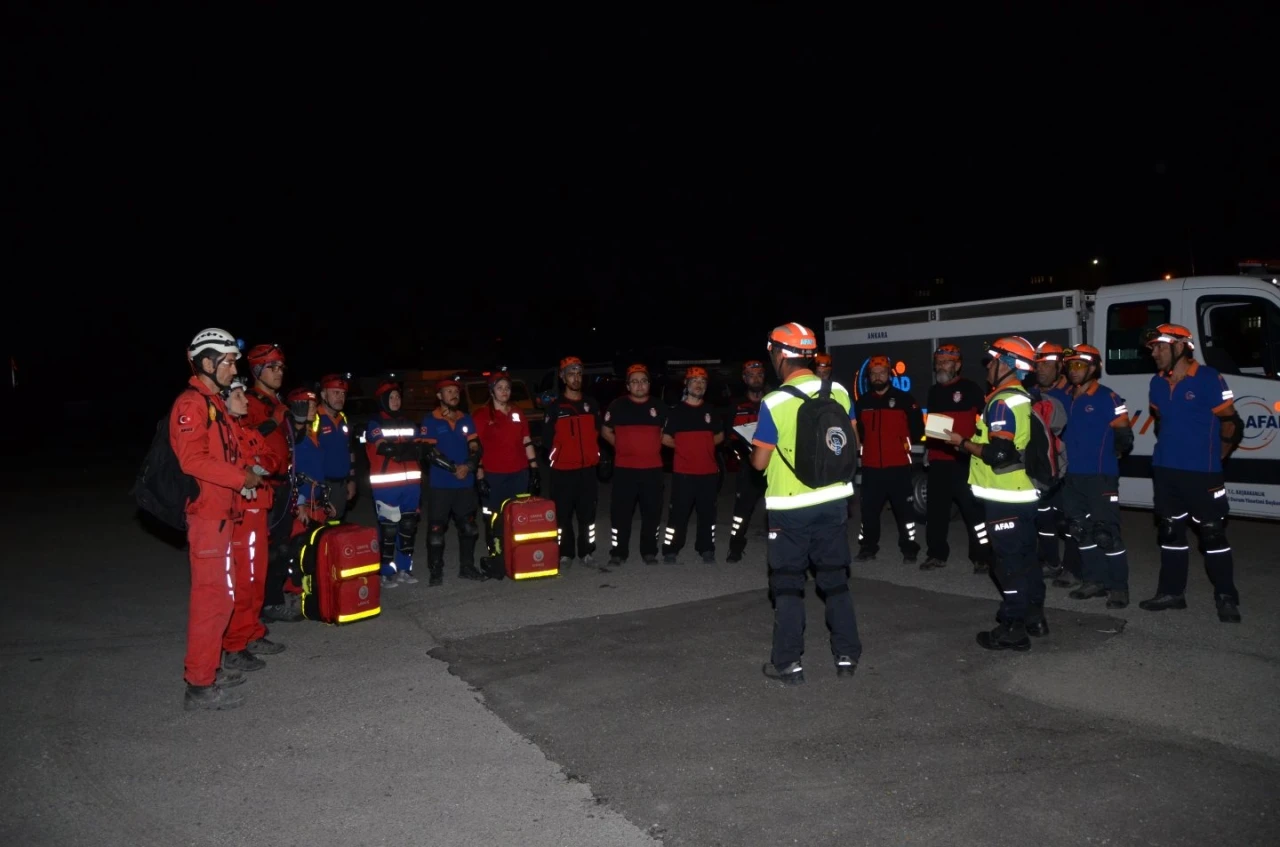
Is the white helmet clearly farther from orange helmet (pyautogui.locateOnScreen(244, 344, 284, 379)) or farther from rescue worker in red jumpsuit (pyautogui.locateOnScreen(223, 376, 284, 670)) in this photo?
orange helmet (pyautogui.locateOnScreen(244, 344, 284, 379))

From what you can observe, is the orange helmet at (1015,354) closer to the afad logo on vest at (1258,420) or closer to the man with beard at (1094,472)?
the man with beard at (1094,472)

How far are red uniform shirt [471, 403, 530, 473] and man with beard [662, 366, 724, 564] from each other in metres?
1.56

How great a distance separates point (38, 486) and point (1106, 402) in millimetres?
18911

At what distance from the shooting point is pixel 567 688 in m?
5.96

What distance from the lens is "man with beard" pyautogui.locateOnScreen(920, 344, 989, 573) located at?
9.29m

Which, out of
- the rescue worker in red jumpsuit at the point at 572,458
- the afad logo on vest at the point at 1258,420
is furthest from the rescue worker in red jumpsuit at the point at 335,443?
the afad logo on vest at the point at 1258,420

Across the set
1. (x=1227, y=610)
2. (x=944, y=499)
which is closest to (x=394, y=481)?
(x=944, y=499)

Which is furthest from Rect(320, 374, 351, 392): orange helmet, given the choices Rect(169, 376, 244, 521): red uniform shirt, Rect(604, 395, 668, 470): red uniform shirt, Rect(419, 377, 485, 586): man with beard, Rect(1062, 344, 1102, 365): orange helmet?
Rect(1062, 344, 1102, 365): orange helmet

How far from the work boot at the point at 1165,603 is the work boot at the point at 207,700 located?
21.7ft

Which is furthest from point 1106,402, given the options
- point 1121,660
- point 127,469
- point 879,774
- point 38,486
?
point 127,469

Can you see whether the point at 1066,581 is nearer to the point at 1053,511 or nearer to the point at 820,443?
the point at 1053,511

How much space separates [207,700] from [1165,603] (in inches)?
272

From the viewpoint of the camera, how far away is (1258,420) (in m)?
9.16

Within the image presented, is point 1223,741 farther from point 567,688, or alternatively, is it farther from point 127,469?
point 127,469
